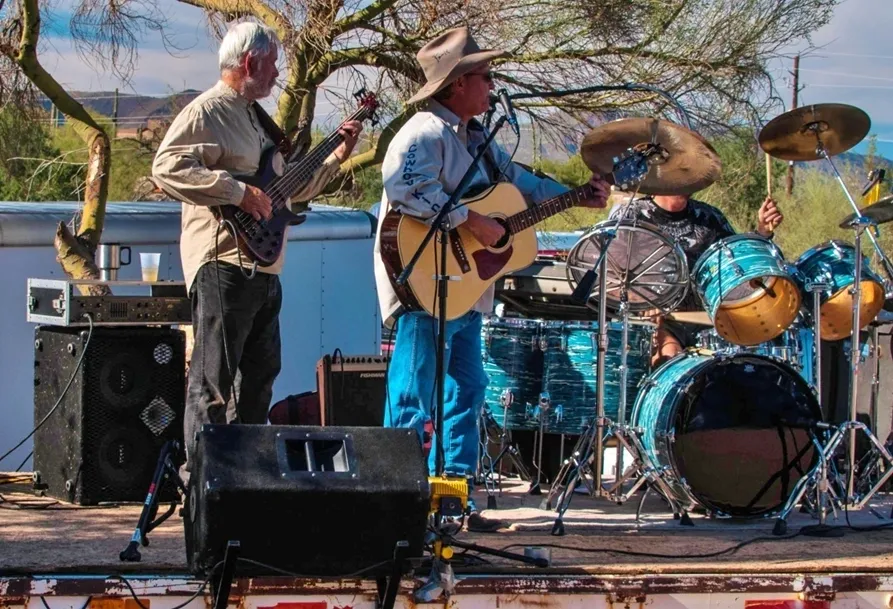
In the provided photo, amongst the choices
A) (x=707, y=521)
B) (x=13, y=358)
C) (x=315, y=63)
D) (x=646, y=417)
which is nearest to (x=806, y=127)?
(x=646, y=417)

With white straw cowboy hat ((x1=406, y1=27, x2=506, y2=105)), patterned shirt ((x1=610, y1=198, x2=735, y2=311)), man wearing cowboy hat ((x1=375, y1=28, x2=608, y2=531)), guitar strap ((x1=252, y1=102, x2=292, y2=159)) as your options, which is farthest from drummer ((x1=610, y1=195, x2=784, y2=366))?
guitar strap ((x1=252, y1=102, x2=292, y2=159))

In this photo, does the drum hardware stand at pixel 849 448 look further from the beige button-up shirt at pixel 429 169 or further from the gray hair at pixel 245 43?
the gray hair at pixel 245 43

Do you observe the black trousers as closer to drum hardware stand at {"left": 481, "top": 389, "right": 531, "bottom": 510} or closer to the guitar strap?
the guitar strap

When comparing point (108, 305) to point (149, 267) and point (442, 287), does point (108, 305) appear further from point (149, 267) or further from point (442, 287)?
point (442, 287)

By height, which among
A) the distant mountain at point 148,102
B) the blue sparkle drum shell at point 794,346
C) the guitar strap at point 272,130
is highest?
the distant mountain at point 148,102

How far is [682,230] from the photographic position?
22.6ft

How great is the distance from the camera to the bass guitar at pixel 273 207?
4637 mm

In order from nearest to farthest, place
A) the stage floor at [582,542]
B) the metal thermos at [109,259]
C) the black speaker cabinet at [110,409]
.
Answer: the stage floor at [582,542] → the black speaker cabinet at [110,409] → the metal thermos at [109,259]

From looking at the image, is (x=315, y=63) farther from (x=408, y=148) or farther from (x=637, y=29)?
(x=408, y=148)

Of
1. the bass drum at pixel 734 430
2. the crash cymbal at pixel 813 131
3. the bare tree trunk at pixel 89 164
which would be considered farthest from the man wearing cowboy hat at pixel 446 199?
the bare tree trunk at pixel 89 164

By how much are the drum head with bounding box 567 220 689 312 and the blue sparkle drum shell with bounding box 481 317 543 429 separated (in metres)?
0.54

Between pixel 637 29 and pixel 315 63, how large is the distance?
97.6 inches

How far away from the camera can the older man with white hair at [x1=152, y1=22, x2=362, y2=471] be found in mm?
4656

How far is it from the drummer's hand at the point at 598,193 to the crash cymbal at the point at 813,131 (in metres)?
1.29
